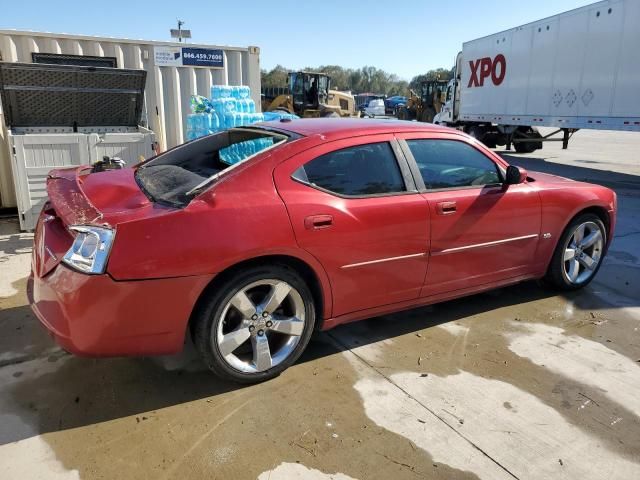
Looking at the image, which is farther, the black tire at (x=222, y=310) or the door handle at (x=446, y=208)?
the door handle at (x=446, y=208)

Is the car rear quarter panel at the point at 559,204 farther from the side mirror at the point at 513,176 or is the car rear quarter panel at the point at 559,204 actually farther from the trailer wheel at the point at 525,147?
the trailer wheel at the point at 525,147

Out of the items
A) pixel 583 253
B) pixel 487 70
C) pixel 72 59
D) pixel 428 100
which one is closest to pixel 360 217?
pixel 583 253

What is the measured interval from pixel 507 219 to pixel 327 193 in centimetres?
157

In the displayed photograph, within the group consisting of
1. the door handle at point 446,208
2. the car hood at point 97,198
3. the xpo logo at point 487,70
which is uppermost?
the xpo logo at point 487,70

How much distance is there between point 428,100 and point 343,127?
25.6 meters

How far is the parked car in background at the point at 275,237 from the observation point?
257cm

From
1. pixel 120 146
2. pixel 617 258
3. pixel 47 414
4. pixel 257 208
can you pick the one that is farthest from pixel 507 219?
pixel 120 146

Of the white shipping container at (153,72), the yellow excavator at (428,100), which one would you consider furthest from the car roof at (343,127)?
the yellow excavator at (428,100)

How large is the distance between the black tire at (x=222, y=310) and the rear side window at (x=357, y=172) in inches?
23.6

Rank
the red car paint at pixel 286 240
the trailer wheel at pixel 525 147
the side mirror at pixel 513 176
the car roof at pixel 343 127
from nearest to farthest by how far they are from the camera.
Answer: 1. the red car paint at pixel 286 240
2. the car roof at pixel 343 127
3. the side mirror at pixel 513 176
4. the trailer wheel at pixel 525 147

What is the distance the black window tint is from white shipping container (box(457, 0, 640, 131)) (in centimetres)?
911

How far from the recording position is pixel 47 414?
2.72 meters

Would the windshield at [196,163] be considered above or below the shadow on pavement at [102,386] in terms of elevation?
above

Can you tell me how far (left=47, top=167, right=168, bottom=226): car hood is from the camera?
2.64m
